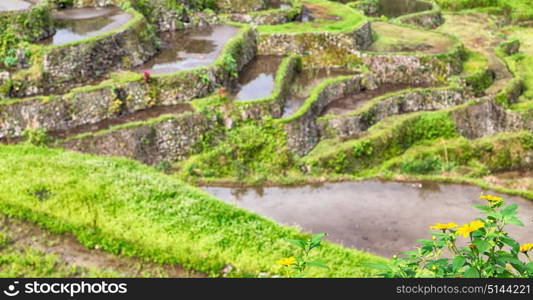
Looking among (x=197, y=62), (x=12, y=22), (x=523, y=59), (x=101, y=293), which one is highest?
(x=101, y=293)

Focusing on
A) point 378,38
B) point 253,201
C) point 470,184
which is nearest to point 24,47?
point 253,201

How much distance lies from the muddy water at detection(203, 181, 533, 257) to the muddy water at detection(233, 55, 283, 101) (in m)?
6.66

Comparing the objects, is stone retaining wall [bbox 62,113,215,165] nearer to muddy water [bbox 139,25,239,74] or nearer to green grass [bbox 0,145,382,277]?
muddy water [bbox 139,25,239,74]

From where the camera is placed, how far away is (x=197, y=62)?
69.1 feet

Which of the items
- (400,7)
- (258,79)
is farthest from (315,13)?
(400,7)

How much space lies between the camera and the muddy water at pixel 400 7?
3766 cm

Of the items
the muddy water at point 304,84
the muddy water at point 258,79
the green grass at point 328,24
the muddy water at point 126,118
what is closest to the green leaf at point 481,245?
the muddy water at point 126,118

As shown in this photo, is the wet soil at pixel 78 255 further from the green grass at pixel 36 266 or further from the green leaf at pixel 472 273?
the green leaf at pixel 472 273

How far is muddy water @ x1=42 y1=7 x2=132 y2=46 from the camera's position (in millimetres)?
20469

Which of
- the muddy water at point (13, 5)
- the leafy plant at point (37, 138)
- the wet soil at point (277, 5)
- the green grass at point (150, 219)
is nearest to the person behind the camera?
the green grass at point (150, 219)

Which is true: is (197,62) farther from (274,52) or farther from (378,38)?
(378,38)

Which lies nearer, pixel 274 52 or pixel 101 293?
pixel 101 293

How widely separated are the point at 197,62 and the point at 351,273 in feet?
45.5

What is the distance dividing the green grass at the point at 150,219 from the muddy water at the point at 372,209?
1909mm
